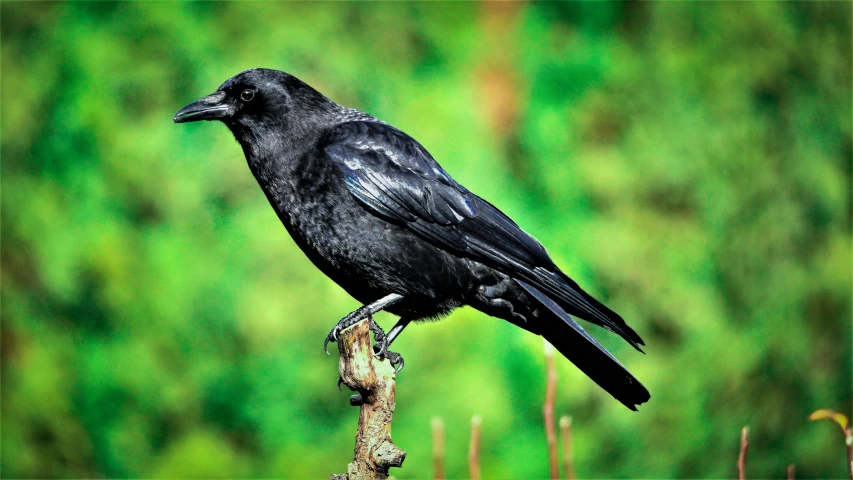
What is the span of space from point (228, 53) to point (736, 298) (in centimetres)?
435

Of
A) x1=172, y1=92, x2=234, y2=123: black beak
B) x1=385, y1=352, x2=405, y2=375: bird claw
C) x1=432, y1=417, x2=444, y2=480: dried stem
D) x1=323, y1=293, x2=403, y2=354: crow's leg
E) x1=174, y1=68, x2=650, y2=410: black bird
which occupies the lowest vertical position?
x1=432, y1=417, x2=444, y2=480: dried stem

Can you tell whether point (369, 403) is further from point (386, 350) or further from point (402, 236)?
point (402, 236)

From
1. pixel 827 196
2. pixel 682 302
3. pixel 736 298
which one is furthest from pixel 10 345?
pixel 827 196

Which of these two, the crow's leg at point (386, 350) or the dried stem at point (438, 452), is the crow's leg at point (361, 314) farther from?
the dried stem at point (438, 452)

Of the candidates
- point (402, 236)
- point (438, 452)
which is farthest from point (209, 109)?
point (438, 452)

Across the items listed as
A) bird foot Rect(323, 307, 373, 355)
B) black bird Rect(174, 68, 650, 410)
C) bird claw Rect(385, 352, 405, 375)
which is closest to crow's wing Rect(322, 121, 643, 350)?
black bird Rect(174, 68, 650, 410)

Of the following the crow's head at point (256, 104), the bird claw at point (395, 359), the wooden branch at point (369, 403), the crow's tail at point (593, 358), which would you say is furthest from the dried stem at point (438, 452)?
the crow's head at point (256, 104)

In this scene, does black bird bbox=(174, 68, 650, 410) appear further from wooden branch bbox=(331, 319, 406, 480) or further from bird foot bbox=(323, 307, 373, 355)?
wooden branch bbox=(331, 319, 406, 480)

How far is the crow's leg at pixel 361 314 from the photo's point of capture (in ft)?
11.7

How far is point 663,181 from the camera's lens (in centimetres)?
655

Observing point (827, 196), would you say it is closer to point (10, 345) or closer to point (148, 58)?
point (148, 58)

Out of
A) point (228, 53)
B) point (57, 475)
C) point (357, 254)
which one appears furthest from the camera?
point (57, 475)

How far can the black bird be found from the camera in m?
3.64

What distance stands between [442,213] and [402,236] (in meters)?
0.22
